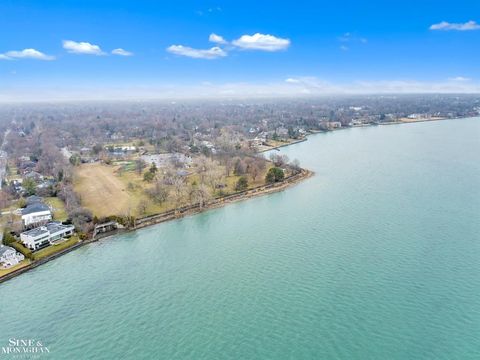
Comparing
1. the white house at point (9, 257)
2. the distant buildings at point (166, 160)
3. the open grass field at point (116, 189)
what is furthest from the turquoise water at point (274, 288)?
the distant buildings at point (166, 160)

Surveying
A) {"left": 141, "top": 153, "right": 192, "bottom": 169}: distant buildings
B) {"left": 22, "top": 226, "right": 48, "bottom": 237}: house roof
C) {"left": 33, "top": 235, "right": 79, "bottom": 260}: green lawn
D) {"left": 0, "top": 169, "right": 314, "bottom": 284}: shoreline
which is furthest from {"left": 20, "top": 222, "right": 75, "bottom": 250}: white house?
{"left": 141, "top": 153, "right": 192, "bottom": 169}: distant buildings

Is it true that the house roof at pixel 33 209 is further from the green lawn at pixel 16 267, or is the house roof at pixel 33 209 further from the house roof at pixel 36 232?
the green lawn at pixel 16 267

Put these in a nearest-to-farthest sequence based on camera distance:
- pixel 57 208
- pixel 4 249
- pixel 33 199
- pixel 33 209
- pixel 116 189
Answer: pixel 4 249
pixel 33 209
pixel 57 208
pixel 33 199
pixel 116 189

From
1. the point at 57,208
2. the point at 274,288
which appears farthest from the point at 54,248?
the point at 274,288

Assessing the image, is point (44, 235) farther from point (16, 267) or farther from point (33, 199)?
point (33, 199)

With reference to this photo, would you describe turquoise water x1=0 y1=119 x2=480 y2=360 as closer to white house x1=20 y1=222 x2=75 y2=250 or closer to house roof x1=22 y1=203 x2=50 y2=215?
white house x1=20 y1=222 x2=75 y2=250

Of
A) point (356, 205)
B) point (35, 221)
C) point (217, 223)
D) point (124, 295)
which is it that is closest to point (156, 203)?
point (217, 223)

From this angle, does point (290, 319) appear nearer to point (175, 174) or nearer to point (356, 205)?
point (356, 205)
